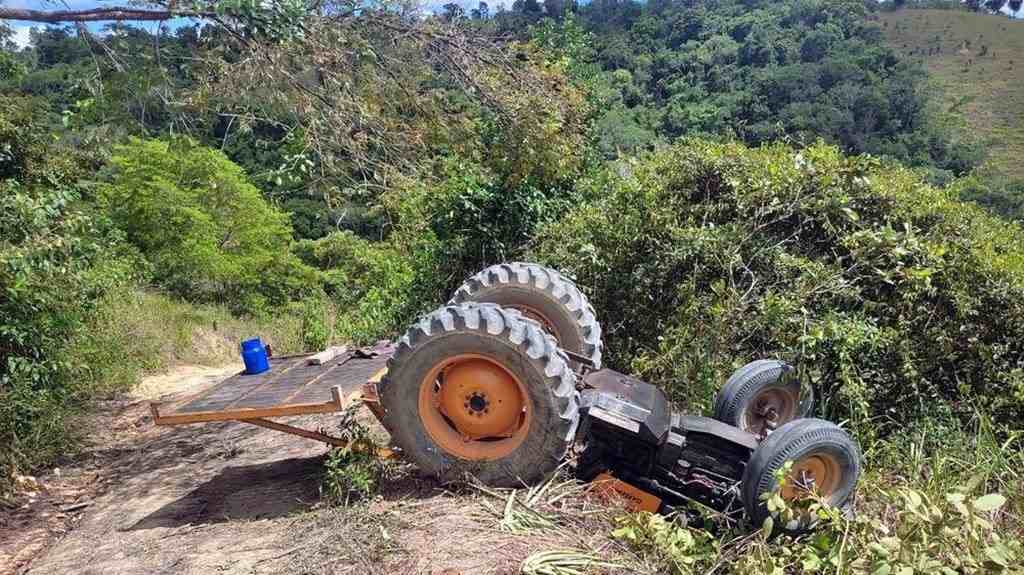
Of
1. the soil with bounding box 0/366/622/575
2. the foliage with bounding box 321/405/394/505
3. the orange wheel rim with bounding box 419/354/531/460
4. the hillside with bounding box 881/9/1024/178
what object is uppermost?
the hillside with bounding box 881/9/1024/178

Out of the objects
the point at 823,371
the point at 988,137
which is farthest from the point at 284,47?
the point at 988,137

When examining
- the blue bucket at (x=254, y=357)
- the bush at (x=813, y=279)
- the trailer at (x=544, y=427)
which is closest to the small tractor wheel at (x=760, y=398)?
the bush at (x=813, y=279)

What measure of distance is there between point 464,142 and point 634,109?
201ft

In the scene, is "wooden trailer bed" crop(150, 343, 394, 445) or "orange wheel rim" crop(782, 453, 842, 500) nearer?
"orange wheel rim" crop(782, 453, 842, 500)

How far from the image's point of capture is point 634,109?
66062 mm

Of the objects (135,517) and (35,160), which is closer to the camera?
(135,517)

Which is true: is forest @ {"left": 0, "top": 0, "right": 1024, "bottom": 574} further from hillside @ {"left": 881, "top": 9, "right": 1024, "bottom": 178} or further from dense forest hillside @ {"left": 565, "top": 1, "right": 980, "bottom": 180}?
hillside @ {"left": 881, "top": 9, "right": 1024, "bottom": 178}

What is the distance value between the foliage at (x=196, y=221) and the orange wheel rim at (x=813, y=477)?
2194 centimetres

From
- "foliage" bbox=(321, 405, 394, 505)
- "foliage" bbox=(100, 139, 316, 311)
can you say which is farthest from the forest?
"foliage" bbox=(100, 139, 316, 311)

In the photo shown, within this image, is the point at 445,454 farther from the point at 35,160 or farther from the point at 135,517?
the point at 35,160

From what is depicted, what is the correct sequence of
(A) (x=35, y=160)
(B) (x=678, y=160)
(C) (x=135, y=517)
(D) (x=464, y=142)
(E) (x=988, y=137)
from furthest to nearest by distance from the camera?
(E) (x=988, y=137), (A) (x=35, y=160), (D) (x=464, y=142), (B) (x=678, y=160), (C) (x=135, y=517)

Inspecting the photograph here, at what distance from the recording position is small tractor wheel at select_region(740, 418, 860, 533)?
11.2 feet

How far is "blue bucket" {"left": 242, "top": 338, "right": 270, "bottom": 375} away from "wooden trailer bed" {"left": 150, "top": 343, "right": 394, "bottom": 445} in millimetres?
62

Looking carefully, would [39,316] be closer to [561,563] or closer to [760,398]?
[561,563]
